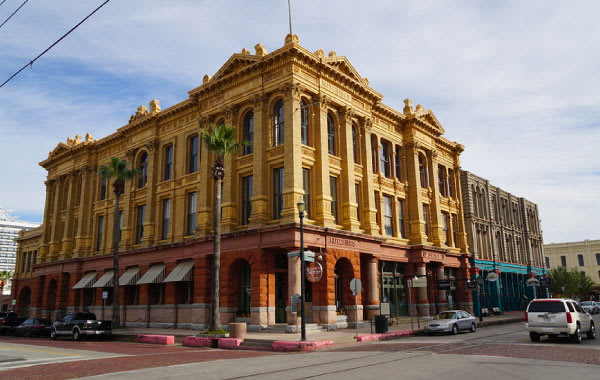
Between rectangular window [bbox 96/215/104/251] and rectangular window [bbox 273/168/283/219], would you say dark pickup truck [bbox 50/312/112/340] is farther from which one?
rectangular window [bbox 96/215/104/251]

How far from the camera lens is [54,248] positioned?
1882 inches

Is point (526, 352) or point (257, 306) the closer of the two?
point (526, 352)

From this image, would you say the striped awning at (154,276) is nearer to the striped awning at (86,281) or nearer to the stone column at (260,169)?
the striped awning at (86,281)

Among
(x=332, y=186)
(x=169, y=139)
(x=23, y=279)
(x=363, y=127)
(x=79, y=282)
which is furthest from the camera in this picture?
(x=23, y=279)

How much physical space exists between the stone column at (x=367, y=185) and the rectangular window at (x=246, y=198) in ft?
27.2

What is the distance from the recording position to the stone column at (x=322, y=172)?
2842cm

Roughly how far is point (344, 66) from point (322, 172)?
28.9ft

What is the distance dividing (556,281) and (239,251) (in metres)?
58.4

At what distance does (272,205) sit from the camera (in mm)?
29203

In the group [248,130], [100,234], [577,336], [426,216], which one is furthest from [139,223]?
[577,336]

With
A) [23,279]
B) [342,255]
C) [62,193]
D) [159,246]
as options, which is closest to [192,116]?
[159,246]

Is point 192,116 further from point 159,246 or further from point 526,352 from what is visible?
point 526,352

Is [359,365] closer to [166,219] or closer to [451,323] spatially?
[451,323]


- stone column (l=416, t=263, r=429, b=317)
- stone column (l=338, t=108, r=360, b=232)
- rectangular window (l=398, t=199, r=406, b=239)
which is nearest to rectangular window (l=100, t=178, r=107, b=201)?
stone column (l=338, t=108, r=360, b=232)
